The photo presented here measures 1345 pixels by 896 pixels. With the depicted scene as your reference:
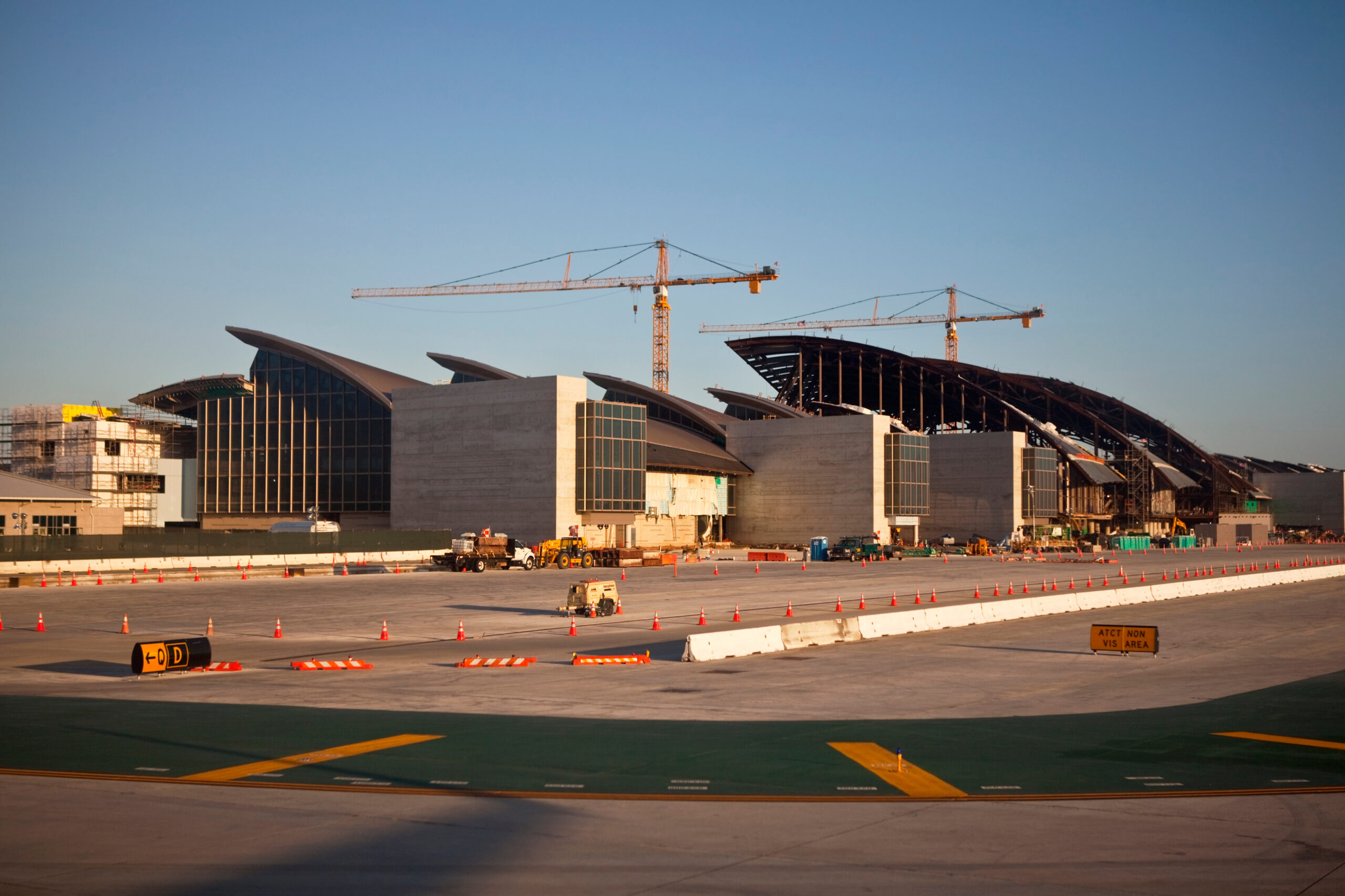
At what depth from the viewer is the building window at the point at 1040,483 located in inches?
4653

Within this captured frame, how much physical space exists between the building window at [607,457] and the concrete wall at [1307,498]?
402 feet

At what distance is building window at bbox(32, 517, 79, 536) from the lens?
232 ft

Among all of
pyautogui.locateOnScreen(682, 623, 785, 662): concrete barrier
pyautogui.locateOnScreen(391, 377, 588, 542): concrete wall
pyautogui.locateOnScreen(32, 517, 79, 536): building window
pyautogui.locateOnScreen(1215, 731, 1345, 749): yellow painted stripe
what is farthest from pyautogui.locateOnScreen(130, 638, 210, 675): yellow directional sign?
pyautogui.locateOnScreen(391, 377, 588, 542): concrete wall

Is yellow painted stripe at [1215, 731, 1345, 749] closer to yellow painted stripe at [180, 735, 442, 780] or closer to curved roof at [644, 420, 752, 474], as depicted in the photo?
yellow painted stripe at [180, 735, 442, 780]

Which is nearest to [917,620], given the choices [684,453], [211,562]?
[211,562]

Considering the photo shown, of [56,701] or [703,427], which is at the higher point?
[703,427]

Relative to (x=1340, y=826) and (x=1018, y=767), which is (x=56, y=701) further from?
(x=1340, y=826)

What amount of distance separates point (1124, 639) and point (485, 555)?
43182 millimetres

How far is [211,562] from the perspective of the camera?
2606 inches

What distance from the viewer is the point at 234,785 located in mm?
12586

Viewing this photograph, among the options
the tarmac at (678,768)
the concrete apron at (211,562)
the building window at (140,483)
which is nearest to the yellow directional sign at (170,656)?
the tarmac at (678,768)

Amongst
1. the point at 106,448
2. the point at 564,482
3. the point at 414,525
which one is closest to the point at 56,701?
the point at 564,482

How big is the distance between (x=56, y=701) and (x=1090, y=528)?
5307 inches

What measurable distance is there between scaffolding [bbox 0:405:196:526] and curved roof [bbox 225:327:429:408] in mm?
14053
